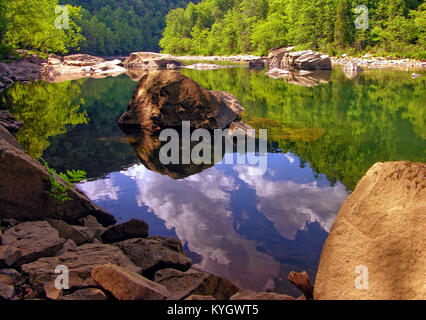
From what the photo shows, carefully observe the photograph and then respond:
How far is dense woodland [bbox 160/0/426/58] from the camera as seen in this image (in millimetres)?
58188

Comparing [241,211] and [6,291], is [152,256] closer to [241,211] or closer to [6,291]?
[6,291]

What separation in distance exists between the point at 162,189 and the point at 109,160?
309 centimetres

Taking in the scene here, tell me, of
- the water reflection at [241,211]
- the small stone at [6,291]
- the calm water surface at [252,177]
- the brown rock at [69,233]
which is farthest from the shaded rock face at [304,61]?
the small stone at [6,291]

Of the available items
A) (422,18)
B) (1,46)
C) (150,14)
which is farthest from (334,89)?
(150,14)

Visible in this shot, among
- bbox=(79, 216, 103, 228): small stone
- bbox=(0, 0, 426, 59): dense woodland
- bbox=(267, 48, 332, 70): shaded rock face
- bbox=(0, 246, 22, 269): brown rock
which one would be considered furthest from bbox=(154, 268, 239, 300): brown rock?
bbox=(267, 48, 332, 70): shaded rock face

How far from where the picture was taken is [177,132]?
13.6 meters

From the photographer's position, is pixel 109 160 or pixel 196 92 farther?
pixel 196 92

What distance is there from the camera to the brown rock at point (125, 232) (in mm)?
5703

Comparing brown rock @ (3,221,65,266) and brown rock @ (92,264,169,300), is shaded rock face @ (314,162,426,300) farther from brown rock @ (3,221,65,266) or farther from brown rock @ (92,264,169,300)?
brown rock @ (3,221,65,266)

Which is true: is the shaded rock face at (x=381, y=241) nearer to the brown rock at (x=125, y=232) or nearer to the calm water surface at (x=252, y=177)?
the calm water surface at (x=252, y=177)

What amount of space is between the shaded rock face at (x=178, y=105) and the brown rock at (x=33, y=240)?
8863 millimetres

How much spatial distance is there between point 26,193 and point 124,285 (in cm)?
303

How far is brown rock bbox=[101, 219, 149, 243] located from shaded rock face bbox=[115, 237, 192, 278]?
1.24 ft

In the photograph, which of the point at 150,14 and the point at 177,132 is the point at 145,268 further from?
the point at 150,14
